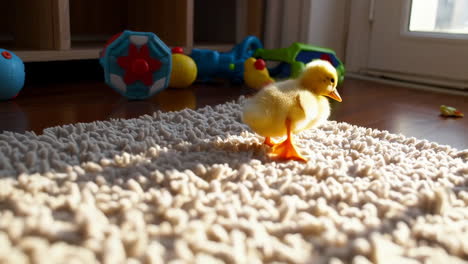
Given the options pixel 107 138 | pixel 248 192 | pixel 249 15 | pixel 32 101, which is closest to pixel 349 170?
pixel 248 192

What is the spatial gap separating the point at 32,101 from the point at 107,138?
1.64 ft

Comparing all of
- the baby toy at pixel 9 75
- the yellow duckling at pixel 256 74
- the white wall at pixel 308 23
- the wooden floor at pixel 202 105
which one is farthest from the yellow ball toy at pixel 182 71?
the white wall at pixel 308 23

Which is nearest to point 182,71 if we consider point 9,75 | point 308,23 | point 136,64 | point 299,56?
point 136,64

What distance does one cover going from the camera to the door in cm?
175

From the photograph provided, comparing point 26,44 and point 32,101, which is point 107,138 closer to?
point 32,101

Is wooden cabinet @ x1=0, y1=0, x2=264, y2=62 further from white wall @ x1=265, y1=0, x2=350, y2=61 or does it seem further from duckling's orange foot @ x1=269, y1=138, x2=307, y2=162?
duckling's orange foot @ x1=269, y1=138, x2=307, y2=162

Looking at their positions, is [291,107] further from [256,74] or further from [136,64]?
[256,74]

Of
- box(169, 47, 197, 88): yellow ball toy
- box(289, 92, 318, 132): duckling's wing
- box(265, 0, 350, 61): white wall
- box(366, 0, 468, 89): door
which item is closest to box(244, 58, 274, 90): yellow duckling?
box(169, 47, 197, 88): yellow ball toy

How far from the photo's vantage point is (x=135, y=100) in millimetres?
1347

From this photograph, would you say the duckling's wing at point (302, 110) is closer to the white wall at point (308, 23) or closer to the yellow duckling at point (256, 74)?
the yellow duckling at point (256, 74)

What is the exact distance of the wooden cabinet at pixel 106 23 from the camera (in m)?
1.49

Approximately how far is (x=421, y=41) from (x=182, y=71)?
38.5 inches

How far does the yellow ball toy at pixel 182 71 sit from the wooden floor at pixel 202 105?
0.11 feet

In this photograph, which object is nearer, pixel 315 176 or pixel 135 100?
pixel 315 176
